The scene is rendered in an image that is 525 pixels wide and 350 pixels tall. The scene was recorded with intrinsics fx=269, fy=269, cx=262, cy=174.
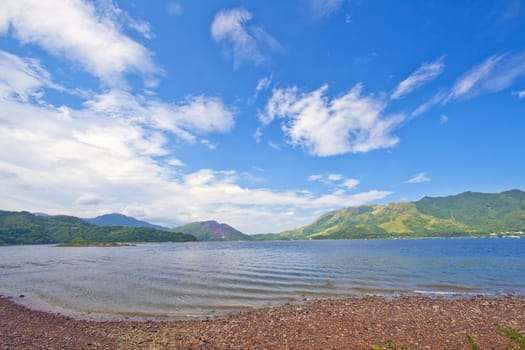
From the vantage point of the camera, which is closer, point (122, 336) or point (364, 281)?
point (122, 336)

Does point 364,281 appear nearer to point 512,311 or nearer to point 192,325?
point 512,311

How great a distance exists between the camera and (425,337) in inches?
720

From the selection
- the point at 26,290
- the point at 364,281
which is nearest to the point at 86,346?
the point at 26,290

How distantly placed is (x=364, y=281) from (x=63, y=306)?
41.5 metres

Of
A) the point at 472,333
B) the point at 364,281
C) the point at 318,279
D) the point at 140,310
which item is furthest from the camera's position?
the point at 318,279

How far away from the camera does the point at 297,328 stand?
808 inches

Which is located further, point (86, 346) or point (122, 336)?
point (122, 336)

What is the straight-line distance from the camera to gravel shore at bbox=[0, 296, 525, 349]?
1759 centimetres

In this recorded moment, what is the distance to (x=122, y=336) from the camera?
19.5m

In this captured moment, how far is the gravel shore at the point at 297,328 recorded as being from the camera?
17594 mm

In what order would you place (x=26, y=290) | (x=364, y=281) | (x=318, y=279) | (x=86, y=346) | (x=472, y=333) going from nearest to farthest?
1. (x=86, y=346)
2. (x=472, y=333)
3. (x=26, y=290)
4. (x=364, y=281)
5. (x=318, y=279)

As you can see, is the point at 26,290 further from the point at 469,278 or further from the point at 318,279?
the point at 469,278

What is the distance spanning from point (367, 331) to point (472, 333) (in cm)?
716

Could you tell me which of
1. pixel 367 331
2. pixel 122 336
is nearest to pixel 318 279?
Result: pixel 367 331
